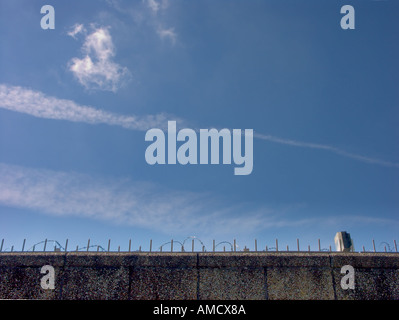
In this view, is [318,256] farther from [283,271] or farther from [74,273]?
[74,273]

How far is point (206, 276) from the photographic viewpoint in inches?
255

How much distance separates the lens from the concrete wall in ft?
21.0

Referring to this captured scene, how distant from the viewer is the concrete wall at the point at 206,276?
639 centimetres

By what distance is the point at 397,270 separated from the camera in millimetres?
6441
